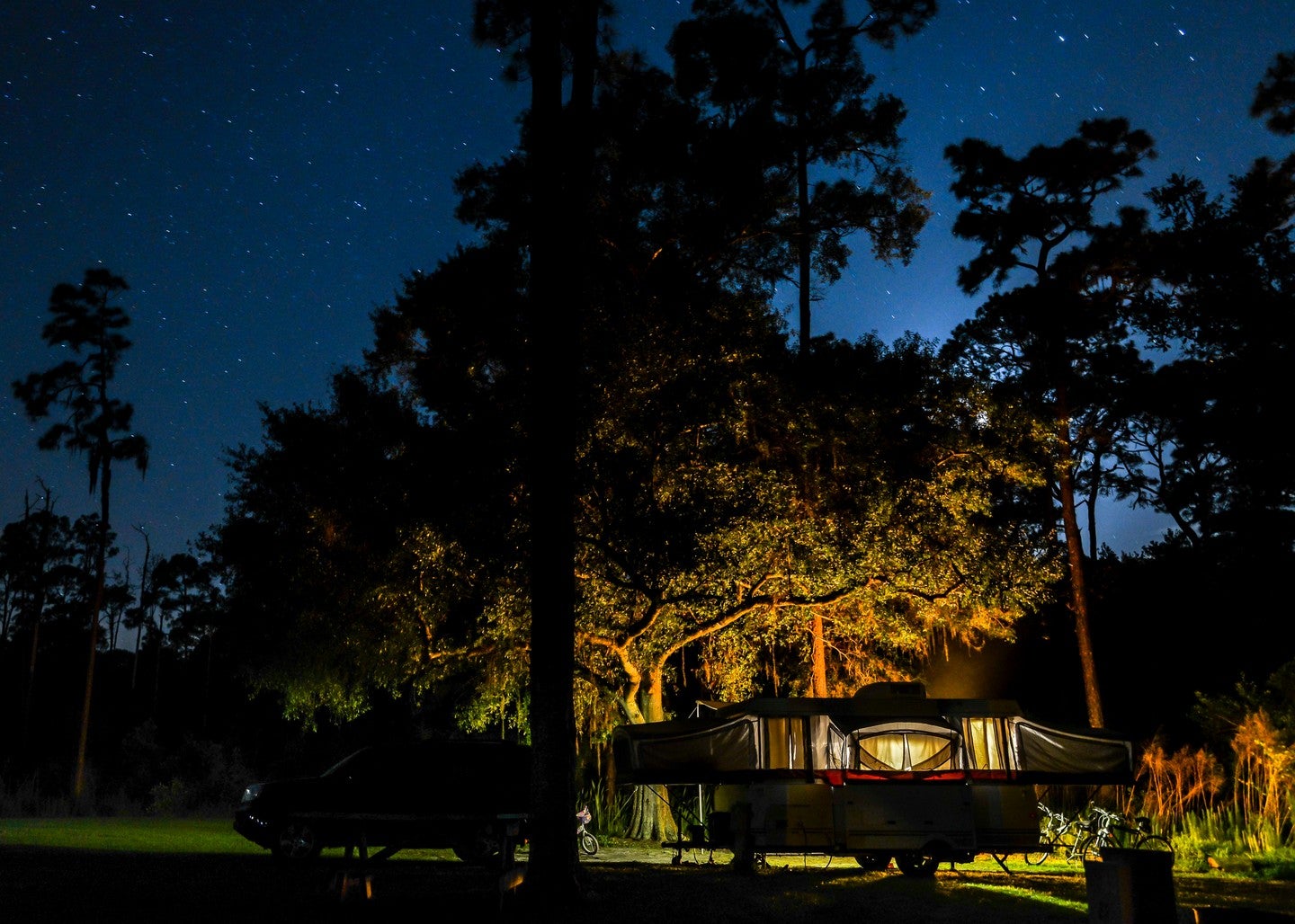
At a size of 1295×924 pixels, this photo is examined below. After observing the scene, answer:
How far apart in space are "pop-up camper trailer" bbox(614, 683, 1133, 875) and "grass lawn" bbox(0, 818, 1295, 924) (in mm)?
569

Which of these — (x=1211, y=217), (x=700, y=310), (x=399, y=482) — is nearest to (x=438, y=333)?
(x=399, y=482)

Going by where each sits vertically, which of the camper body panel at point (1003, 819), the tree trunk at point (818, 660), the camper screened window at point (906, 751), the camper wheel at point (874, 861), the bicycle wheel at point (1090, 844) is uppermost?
the tree trunk at point (818, 660)

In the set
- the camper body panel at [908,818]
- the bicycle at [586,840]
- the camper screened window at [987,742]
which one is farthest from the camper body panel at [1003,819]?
the bicycle at [586,840]

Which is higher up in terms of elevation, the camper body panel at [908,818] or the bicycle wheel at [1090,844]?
the camper body panel at [908,818]

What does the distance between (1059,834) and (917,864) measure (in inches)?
169

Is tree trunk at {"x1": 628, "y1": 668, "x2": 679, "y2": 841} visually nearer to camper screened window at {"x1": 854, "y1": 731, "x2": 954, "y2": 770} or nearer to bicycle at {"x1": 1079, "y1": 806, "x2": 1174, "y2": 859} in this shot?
camper screened window at {"x1": 854, "y1": 731, "x2": 954, "y2": 770}

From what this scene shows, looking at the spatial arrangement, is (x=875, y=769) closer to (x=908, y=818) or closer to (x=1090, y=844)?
(x=908, y=818)

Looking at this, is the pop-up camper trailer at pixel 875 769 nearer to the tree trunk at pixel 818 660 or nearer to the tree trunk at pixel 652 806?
the tree trunk at pixel 818 660

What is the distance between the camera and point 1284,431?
3095cm

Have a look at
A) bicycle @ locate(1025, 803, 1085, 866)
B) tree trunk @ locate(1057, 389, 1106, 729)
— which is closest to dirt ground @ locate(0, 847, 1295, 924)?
bicycle @ locate(1025, 803, 1085, 866)

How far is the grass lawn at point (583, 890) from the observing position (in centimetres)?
1013

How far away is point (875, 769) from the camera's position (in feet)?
53.4

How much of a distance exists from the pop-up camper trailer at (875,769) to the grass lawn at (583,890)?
0.57 meters

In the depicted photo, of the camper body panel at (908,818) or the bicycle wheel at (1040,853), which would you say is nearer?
the camper body panel at (908,818)
